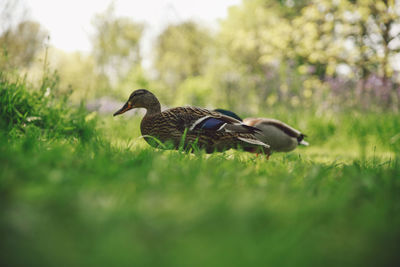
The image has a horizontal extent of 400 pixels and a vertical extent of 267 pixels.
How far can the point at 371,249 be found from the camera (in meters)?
1.13

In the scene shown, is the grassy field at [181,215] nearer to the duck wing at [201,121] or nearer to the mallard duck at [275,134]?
the duck wing at [201,121]

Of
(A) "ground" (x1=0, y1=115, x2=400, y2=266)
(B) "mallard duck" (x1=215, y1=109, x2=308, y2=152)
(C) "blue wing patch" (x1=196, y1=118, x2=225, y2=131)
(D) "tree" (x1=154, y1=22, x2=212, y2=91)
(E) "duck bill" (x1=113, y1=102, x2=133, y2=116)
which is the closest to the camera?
(A) "ground" (x1=0, y1=115, x2=400, y2=266)

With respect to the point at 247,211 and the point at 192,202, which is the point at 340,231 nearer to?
the point at 247,211

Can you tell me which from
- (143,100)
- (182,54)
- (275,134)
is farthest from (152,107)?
(182,54)

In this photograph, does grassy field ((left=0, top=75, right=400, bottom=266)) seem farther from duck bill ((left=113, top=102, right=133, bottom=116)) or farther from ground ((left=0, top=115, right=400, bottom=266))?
duck bill ((left=113, top=102, right=133, bottom=116))

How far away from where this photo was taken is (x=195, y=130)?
2918mm

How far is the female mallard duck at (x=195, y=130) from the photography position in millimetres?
2935

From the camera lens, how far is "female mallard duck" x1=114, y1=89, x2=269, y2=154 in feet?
9.63

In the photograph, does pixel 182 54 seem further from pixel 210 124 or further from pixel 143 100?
pixel 210 124

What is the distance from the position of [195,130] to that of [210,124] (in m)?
0.15

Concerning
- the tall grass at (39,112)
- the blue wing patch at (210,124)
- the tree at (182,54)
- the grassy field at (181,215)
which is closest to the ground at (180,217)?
the grassy field at (181,215)

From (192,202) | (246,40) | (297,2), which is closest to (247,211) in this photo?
(192,202)

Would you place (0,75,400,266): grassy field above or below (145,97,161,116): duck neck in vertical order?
below

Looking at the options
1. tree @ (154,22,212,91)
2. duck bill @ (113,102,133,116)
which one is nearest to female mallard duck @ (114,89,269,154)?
duck bill @ (113,102,133,116)
